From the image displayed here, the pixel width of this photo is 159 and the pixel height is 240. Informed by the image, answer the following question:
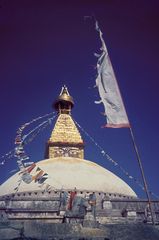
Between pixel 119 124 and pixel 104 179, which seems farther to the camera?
pixel 104 179

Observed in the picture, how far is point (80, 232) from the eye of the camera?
16.0ft

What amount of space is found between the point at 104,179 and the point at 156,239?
24992 mm

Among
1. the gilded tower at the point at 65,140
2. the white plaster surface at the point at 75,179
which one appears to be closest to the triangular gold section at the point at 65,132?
the gilded tower at the point at 65,140

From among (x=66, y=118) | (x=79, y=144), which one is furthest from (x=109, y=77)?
(x=66, y=118)

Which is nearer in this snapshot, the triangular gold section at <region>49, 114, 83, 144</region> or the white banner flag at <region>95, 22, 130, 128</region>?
the white banner flag at <region>95, 22, 130, 128</region>

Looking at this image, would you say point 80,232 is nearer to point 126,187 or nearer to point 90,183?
point 90,183

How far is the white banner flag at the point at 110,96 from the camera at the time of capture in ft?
27.6

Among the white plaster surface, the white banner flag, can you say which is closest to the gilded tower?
the white plaster surface

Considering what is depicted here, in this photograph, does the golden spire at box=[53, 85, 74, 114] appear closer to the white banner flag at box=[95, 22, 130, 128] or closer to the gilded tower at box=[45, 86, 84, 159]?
the gilded tower at box=[45, 86, 84, 159]

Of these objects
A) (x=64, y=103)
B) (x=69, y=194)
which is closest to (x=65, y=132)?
(x=64, y=103)

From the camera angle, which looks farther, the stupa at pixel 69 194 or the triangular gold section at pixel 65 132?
the triangular gold section at pixel 65 132

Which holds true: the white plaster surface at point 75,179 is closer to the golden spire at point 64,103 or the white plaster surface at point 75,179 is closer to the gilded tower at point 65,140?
the gilded tower at point 65,140

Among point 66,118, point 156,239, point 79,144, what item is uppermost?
point 66,118

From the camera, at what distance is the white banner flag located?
8.42 meters
